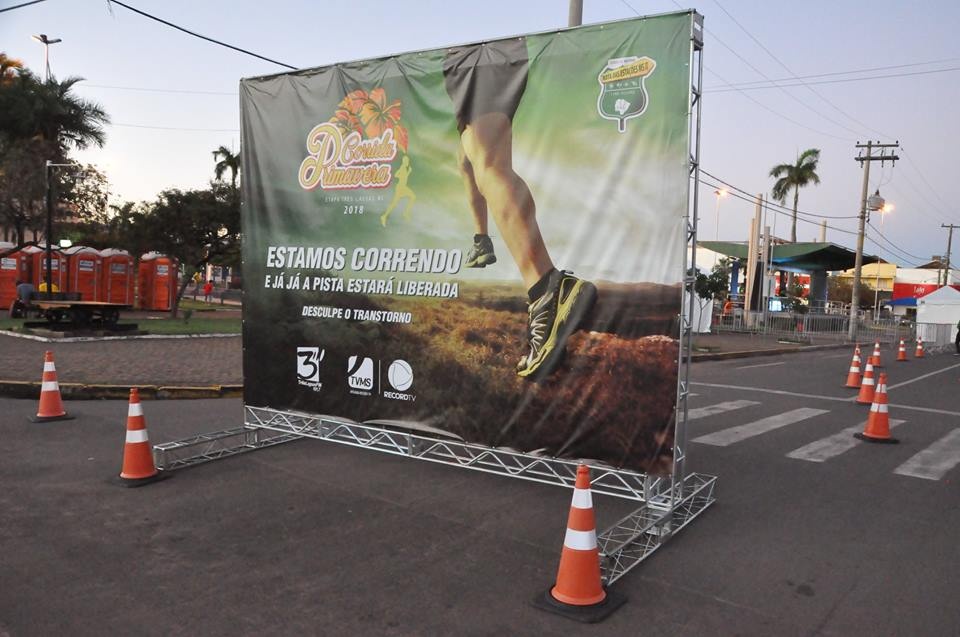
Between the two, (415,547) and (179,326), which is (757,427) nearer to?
(415,547)

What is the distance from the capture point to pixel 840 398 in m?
12.1

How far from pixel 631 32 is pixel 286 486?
4.75 m

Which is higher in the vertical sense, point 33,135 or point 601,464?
point 33,135

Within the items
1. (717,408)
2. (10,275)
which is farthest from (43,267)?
(717,408)

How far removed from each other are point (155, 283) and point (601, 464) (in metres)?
28.5

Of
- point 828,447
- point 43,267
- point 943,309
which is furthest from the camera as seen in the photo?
point 943,309

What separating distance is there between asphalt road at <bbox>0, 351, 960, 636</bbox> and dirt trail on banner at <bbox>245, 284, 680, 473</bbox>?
63 cm

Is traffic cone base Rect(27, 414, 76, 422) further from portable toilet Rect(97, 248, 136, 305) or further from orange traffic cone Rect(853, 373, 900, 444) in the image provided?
portable toilet Rect(97, 248, 136, 305)

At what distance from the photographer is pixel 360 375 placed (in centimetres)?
656

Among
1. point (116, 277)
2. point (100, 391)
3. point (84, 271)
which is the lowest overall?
point (100, 391)

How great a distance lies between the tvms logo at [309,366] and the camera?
684 centimetres

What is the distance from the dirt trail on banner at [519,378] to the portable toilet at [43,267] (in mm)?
24855

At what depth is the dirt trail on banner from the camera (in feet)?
16.3

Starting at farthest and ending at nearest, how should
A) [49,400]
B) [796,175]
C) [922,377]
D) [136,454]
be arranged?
[796,175] < [922,377] < [49,400] < [136,454]
